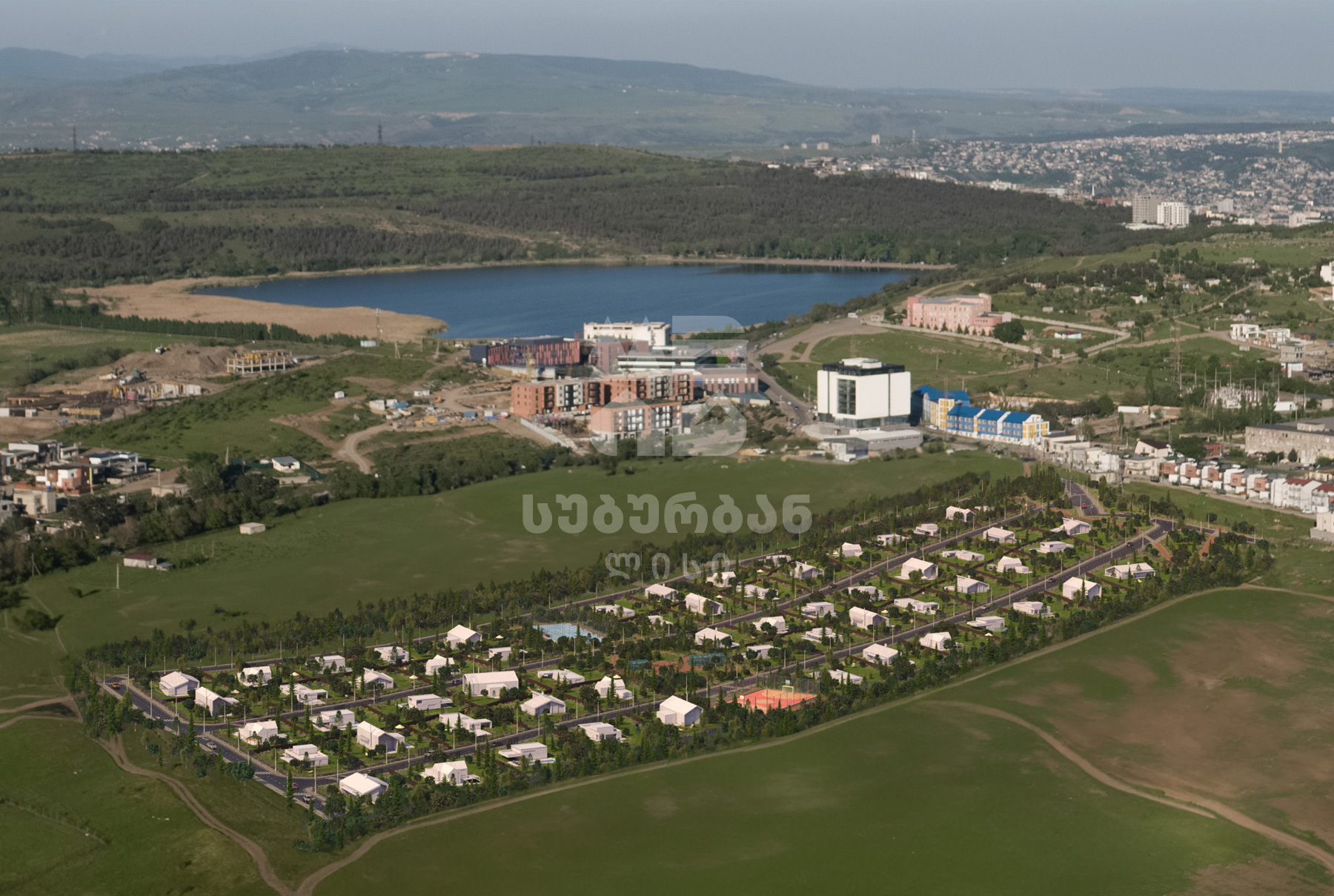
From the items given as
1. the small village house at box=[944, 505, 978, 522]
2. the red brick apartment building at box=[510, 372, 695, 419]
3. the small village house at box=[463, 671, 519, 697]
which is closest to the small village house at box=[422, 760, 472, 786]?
the small village house at box=[463, 671, 519, 697]

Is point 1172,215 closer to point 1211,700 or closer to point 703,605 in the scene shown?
point 703,605

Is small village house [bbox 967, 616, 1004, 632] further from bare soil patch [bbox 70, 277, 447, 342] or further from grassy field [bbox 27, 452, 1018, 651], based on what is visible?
bare soil patch [bbox 70, 277, 447, 342]

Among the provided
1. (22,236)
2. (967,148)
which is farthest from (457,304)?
(967,148)

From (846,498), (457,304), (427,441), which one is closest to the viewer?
(846,498)

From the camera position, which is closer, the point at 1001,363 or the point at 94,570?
the point at 94,570

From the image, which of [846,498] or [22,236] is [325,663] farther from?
[22,236]

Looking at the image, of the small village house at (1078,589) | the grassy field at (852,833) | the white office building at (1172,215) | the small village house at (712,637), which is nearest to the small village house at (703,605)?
the small village house at (712,637)

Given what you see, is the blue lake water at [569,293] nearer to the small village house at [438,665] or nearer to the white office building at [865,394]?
the white office building at [865,394]
